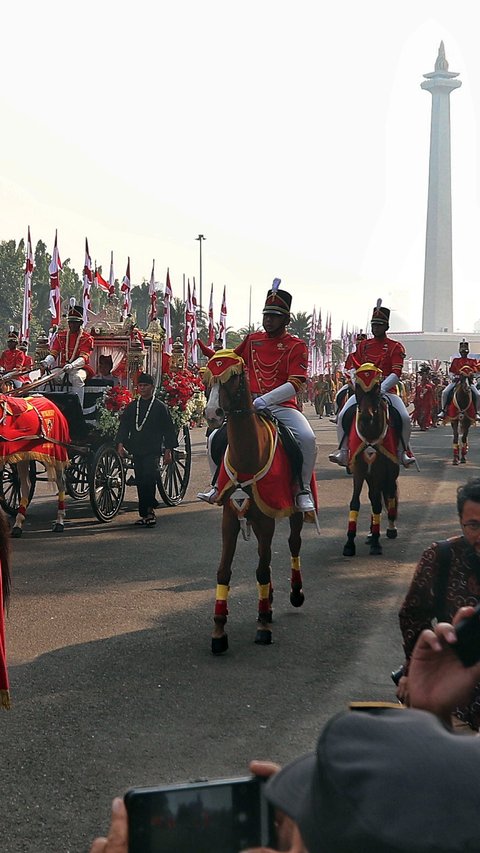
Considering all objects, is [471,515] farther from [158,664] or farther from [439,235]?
[439,235]

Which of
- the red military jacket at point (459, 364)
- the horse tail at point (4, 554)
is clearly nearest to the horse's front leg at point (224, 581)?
the horse tail at point (4, 554)

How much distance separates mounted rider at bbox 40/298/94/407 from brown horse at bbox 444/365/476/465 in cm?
1140

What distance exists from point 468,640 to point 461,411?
21.8 meters

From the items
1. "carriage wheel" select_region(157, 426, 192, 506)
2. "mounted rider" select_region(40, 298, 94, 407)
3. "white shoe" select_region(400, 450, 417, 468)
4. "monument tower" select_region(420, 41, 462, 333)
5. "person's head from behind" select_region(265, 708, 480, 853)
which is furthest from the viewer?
"monument tower" select_region(420, 41, 462, 333)

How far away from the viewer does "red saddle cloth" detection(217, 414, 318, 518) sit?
8031 mm

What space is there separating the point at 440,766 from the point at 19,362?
20191mm

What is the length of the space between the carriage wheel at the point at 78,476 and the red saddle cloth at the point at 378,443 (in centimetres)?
384

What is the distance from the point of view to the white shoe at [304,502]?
857 cm

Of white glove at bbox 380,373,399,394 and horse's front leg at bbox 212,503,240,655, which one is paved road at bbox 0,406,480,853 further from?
white glove at bbox 380,373,399,394

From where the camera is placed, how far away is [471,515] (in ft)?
13.2

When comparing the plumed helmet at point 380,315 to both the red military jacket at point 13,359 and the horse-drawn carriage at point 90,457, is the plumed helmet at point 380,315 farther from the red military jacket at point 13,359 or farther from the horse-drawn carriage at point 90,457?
the red military jacket at point 13,359

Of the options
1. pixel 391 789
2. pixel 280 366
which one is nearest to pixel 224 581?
pixel 280 366

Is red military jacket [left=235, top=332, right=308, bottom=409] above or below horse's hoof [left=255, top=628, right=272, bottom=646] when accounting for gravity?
above

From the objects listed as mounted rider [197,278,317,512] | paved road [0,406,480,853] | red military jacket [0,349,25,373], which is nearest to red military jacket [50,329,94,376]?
paved road [0,406,480,853]
